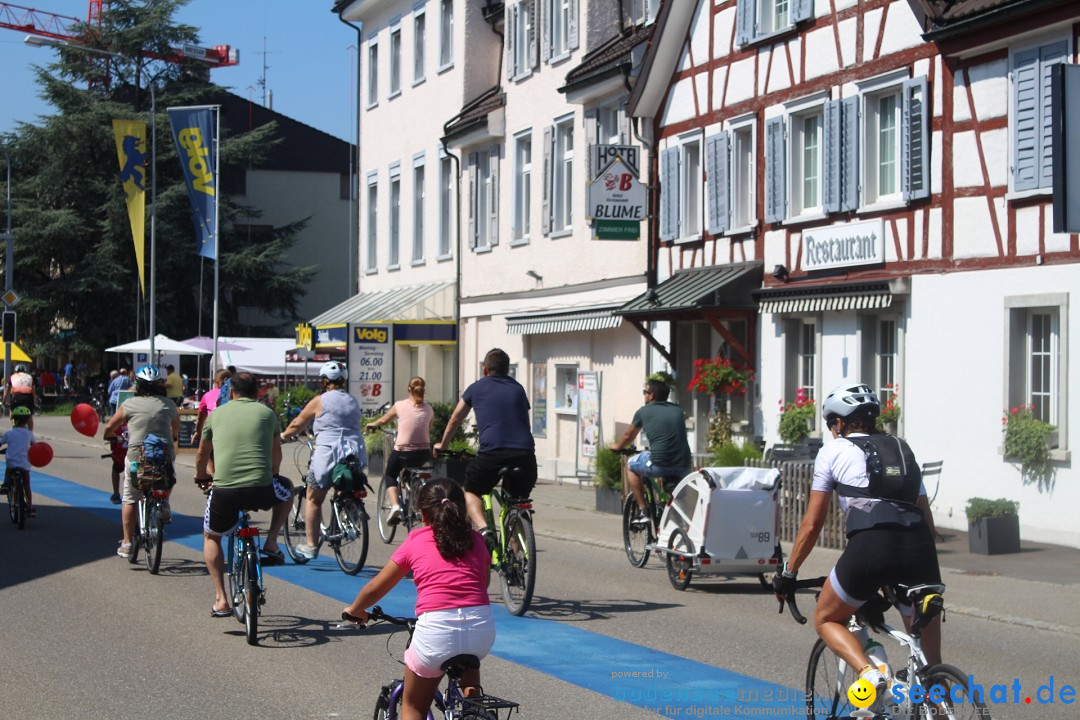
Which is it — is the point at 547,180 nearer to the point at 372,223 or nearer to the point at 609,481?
the point at 609,481

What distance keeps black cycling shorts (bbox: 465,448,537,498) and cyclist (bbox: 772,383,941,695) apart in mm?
5006

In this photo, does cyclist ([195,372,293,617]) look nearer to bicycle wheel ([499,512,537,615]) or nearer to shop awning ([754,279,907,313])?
bicycle wheel ([499,512,537,615])

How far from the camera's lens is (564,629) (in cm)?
1046

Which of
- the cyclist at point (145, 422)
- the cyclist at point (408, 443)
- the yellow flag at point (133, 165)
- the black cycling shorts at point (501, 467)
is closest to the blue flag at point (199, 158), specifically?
the yellow flag at point (133, 165)

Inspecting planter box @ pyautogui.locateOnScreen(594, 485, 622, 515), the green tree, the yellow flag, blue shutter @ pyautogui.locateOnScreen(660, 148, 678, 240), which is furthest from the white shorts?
the green tree

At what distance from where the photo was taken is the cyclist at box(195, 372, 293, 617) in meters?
10.2

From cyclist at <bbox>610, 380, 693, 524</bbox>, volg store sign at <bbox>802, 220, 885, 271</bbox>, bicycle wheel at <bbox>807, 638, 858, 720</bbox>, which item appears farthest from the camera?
volg store sign at <bbox>802, 220, 885, 271</bbox>

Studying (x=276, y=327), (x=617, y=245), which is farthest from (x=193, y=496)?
(x=276, y=327)

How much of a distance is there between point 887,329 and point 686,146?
6.07 m

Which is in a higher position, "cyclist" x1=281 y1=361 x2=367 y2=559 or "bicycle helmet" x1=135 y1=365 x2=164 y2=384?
"bicycle helmet" x1=135 y1=365 x2=164 y2=384

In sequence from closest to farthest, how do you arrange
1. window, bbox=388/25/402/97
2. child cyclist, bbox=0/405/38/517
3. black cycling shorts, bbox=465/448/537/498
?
black cycling shorts, bbox=465/448/537/498 < child cyclist, bbox=0/405/38/517 < window, bbox=388/25/402/97

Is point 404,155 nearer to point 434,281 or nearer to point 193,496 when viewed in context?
point 434,281

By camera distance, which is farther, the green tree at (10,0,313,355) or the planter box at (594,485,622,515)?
the green tree at (10,0,313,355)

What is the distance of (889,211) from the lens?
1881 cm
